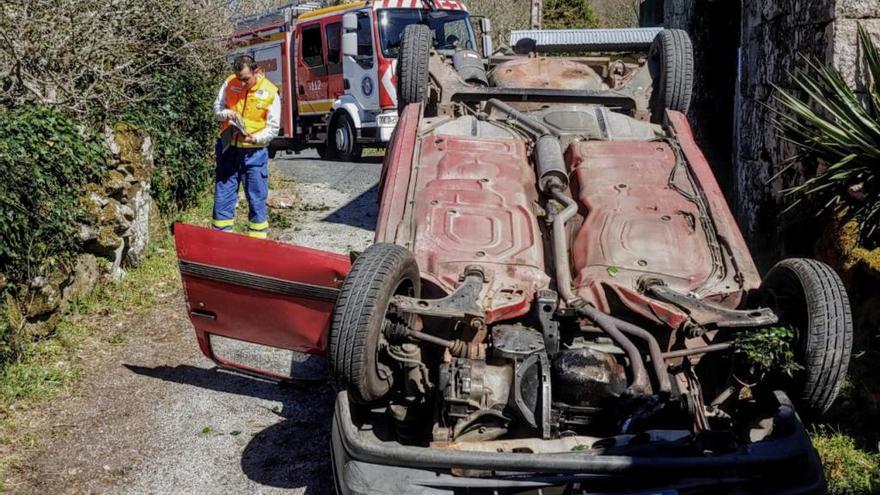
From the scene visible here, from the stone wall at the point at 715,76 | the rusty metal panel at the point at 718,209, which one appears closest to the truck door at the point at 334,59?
the stone wall at the point at 715,76

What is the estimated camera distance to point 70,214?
570 cm

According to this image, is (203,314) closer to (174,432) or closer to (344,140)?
(174,432)

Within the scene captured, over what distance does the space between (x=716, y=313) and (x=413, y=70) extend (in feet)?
11.2

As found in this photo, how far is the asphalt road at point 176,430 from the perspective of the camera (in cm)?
401

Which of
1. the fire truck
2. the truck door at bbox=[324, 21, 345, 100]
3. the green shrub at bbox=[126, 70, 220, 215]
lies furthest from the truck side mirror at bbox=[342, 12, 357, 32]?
the green shrub at bbox=[126, 70, 220, 215]

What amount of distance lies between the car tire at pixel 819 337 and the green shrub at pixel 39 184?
14.1 ft

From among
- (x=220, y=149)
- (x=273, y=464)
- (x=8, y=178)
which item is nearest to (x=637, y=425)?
(x=273, y=464)

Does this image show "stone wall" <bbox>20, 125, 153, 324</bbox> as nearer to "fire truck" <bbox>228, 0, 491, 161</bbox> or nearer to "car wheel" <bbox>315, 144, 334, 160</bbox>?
"fire truck" <bbox>228, 0, 491, 161</bbox>

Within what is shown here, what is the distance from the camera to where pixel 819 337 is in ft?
11.4

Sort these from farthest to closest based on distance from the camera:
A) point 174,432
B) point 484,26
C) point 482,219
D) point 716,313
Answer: point 484,26
point 482,219
point 174,432
point 716,313

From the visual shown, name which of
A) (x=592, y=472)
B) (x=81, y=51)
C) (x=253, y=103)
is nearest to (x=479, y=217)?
(x=592, y=472)

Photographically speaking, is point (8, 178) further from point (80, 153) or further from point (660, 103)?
point (660, 103)

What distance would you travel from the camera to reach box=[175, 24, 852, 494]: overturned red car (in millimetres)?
3074

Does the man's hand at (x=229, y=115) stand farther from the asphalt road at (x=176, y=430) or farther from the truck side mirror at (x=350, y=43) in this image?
the truck side mirror at (x=350, y=43)
